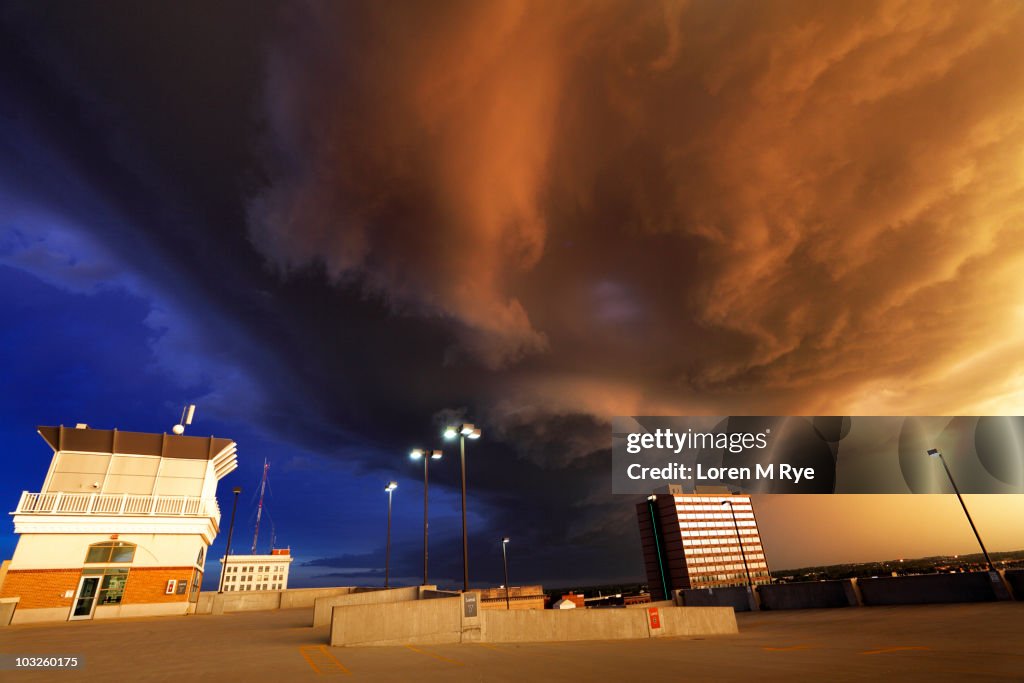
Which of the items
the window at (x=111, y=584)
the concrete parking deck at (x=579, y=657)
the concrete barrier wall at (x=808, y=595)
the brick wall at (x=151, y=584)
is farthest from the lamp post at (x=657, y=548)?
the concrete parking deck at (x=579, y=657)

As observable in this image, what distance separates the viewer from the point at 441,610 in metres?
13.8

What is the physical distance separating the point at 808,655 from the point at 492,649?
7.75 meters

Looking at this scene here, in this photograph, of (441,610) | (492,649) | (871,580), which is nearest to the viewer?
(492,649)

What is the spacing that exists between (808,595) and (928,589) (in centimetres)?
672

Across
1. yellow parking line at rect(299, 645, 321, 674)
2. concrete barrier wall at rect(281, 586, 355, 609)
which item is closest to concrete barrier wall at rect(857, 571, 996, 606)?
yellow parking line at rect(299, 645, 321, 674)

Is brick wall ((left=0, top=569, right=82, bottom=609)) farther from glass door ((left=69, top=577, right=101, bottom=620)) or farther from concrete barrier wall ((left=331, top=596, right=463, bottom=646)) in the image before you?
concrete barrier wall ((left=331, top=596, right=463, bottom=646))

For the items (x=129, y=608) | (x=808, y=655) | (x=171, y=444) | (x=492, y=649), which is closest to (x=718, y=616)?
(x=808, y=655)

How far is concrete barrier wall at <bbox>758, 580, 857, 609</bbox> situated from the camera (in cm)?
2484

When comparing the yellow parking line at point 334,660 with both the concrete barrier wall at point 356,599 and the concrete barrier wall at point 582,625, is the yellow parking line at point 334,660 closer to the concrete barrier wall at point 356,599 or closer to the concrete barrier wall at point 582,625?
the concrete barrier wall at point 582,625

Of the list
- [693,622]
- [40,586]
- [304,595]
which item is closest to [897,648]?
[693,622]

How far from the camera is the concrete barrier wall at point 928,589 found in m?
20.1

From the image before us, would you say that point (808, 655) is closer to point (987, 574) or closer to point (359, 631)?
point (359, 631)

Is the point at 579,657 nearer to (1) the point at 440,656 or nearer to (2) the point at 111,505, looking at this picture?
(1) the point at 440,656

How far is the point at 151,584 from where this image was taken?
27.7 meters
